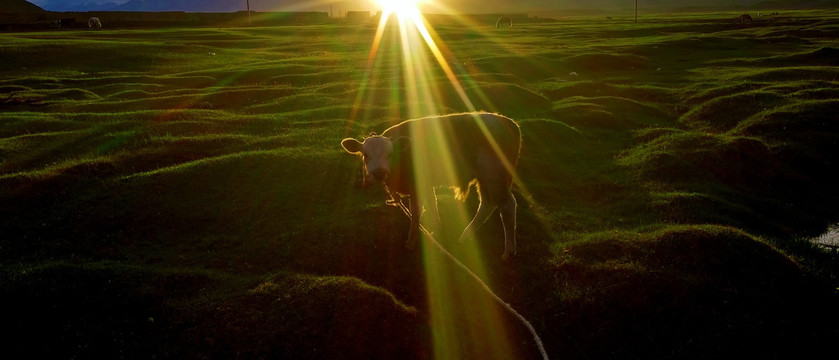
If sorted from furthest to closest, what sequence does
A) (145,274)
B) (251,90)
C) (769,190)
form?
(251,90) < (769,190) < (145,274)

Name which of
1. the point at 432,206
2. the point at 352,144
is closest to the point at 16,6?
the point at 352,144

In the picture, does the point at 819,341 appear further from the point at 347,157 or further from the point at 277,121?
the point at 277,121

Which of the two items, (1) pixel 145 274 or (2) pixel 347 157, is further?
(2) pixel 347 157

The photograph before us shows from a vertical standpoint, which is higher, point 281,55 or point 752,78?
point 281,55

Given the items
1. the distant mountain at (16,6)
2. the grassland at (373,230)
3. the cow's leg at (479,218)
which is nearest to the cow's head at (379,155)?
the grassland at (373,230)

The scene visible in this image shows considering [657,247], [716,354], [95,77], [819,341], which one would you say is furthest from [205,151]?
[95,77]

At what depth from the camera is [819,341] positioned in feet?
20.6

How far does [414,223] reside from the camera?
28.6 ft

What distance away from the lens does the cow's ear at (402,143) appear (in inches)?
315

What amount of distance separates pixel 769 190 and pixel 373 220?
990 cm

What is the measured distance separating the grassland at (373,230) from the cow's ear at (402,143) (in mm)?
1913

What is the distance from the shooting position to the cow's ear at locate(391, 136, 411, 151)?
7.99m

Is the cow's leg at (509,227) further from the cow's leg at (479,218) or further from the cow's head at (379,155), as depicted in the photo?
the cow's head at (379,155)

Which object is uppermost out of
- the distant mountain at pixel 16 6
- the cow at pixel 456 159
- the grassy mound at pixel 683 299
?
the distant mountain at pixel 16 6
